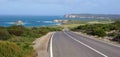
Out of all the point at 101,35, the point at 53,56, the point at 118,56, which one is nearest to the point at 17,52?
the point at 53,56

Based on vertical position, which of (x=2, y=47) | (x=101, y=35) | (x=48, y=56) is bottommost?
(x=101, y=35)

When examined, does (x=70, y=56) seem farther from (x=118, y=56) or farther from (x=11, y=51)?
(x=11, y=51)

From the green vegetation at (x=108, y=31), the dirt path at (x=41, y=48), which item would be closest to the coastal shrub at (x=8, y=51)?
the dirt path at (x=41, y=48)

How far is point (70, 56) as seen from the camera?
20.0 meters

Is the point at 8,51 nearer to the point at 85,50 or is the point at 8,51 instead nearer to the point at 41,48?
the point at 85,50

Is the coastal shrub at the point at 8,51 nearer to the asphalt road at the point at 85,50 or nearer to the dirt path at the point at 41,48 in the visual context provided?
the asphalt road at the point at 85,50

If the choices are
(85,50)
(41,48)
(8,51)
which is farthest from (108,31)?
(8,51)

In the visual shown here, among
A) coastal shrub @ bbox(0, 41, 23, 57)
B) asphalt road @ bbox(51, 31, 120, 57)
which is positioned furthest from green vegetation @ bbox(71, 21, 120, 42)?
coastal shrub @ bbox(0, 41, 23, 57)

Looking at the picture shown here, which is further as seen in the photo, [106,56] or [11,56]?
[106,56]

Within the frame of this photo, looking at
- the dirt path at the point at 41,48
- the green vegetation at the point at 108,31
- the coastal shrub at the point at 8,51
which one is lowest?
the green vegetation at the point at 108,31

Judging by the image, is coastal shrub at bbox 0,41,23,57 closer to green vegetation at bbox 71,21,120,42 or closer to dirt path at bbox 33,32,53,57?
dirt path at bbox 33,32,53,57

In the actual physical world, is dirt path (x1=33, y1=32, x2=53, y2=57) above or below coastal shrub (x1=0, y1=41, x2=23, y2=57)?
below

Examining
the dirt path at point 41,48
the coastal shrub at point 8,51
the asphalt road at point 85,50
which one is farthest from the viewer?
the dirt path at point 41,48

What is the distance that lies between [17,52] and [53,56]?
341 centimetres
